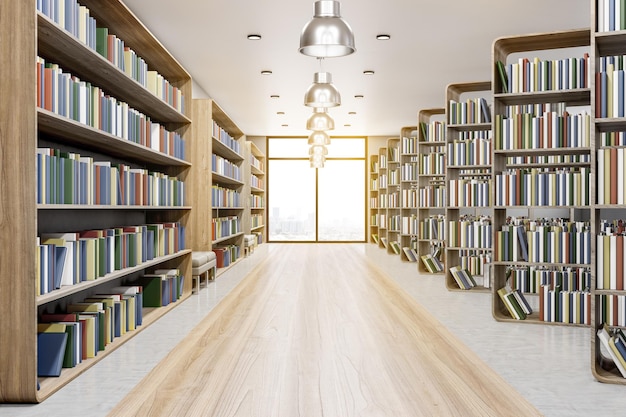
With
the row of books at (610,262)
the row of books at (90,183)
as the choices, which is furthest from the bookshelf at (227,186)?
the row of books at (610,262)

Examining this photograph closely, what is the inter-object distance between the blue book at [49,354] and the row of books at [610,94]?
138 inches

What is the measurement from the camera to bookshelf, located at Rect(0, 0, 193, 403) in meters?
2.84

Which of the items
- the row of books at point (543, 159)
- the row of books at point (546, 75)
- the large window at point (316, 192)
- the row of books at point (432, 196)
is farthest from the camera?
the large window at point (316, 192)

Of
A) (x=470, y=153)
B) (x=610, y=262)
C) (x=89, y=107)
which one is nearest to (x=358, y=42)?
(x=470, y=153)

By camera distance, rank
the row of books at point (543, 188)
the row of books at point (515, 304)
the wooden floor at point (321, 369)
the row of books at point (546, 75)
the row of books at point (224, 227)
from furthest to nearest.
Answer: the row of books at point (224, 227) < the row of books at point (515, 304) < the row of books at point (546, 75) < the row of books at point (543, 188) < the wooden floor at point (321, 369)

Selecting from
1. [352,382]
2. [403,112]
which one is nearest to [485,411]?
[352,382]

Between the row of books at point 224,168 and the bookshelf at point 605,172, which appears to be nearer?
the bookshelf at point 605,172

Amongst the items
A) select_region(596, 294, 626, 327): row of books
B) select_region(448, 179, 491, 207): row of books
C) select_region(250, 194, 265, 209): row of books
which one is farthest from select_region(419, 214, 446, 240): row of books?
select_region(250, 194, 265, 209): row of books

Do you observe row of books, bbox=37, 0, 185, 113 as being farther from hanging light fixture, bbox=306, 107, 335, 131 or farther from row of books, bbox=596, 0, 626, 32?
row of books, bbox=596, 0, 626, 32

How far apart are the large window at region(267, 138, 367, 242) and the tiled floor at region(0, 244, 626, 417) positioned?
1133cm

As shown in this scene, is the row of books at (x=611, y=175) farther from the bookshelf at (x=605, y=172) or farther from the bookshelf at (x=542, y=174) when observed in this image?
the bookshelf at (x=542, y=174)

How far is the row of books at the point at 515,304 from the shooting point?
16.6 ft

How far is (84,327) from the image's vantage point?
3.58 m

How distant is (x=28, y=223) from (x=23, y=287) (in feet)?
1.07
